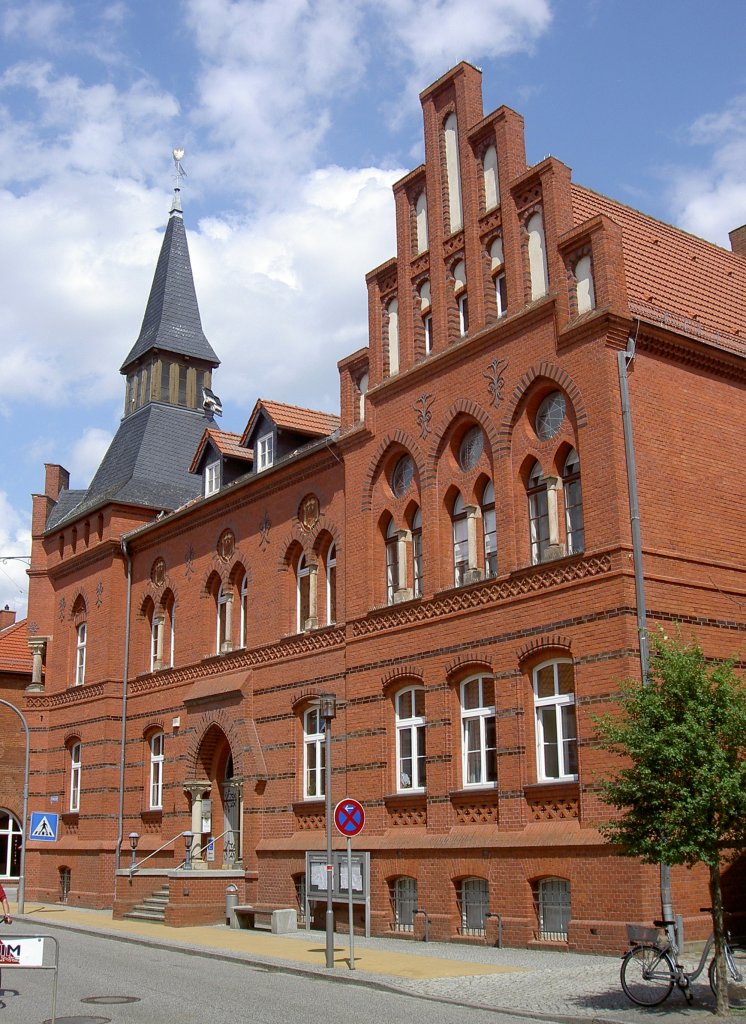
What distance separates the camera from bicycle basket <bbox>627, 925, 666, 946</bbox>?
12617 millimetres

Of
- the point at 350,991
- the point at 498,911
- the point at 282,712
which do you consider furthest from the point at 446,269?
the point at 350,991

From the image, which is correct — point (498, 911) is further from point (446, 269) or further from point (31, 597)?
point (31, 597)

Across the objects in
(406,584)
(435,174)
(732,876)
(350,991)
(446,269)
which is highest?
(435,174)

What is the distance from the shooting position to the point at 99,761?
31219mm

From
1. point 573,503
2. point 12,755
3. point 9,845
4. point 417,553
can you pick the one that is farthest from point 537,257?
point 9,845

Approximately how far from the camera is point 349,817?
53.1 feet

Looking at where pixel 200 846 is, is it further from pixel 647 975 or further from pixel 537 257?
pixel 647 975

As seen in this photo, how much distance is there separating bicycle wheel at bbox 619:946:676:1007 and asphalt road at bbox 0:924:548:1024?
1.49 metres

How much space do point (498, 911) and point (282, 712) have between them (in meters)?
8.08

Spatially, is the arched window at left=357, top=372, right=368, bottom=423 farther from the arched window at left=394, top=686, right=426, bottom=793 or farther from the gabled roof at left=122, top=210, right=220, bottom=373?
the gabled roof at left=122, top=210, right=220, bottom=373

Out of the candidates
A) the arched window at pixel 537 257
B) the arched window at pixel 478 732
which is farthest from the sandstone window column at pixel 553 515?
the arched window at pixel 537 257

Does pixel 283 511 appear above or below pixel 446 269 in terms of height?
below

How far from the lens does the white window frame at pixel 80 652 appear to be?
110 feet

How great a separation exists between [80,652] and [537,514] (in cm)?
1901
